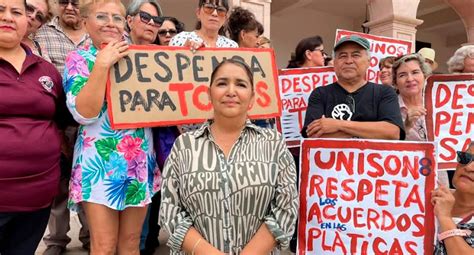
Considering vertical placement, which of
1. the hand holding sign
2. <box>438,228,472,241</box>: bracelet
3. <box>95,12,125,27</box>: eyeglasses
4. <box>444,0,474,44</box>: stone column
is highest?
<box>444,0,474,44</box>: stone column

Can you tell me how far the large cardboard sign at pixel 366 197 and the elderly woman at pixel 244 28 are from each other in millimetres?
1446

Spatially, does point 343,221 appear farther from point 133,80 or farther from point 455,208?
point 133,80

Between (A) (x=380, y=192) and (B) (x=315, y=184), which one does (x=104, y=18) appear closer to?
(B) (x=315, y=184)

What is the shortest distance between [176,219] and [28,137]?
2.70 ft

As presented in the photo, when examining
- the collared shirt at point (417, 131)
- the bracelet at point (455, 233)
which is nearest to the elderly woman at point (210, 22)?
the collared shirt at point (417, 131)

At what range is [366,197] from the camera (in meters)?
2.48

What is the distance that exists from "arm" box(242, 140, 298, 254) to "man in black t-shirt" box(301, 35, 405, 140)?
0.66m

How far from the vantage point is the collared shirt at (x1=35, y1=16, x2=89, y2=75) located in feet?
10.3

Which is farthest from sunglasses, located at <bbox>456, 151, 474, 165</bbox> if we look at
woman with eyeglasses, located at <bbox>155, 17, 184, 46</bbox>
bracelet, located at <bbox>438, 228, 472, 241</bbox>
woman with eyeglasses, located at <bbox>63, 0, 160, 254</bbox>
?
woman with eyeglasses, located at <bbox>155, 17, 184, 46</bbox>

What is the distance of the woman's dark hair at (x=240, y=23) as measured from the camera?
3689 mm

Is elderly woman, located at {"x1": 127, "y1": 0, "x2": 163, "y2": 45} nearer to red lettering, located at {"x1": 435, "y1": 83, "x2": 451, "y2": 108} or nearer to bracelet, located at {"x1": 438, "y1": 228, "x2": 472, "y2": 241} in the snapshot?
red lettering, located at {"x1": 435, "y1": 83, "x2": 451, "y2": 108}

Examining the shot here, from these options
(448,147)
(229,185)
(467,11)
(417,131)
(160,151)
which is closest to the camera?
(229,185)

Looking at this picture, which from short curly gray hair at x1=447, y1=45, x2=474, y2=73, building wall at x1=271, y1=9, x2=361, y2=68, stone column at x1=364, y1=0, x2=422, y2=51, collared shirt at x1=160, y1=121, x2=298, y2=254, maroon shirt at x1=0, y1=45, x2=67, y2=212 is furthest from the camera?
building wall at x1=271, y1=9, x2=361, y2=68

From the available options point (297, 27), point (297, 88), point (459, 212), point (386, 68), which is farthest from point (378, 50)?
point (297, 27)
